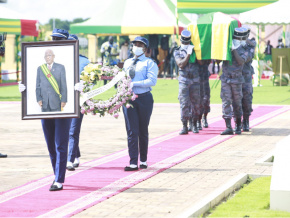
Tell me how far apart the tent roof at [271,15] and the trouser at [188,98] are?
1184 centimetres

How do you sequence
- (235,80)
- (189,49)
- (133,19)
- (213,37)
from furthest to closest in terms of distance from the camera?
(133,19) < (213,37) < (235,80) < (189,49)

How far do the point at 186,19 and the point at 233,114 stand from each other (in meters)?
26.6

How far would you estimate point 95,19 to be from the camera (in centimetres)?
3928

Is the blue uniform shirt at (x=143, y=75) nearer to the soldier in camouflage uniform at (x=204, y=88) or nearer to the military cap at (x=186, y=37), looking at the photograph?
the military cap at (x=186, y=37)

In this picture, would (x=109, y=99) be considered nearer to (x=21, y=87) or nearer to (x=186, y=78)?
(x=21, y=87)

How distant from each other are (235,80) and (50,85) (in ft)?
21.4

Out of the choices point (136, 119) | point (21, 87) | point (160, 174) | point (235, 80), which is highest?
point (21, 87)

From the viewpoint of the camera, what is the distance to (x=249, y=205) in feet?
25.0

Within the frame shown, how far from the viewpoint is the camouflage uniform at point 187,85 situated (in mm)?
14703

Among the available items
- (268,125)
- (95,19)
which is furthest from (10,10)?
(268,125)

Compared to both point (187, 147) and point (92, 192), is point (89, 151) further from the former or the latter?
point (92, 192)

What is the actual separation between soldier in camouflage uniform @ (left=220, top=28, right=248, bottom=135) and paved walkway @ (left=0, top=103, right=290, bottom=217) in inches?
→ 20.3

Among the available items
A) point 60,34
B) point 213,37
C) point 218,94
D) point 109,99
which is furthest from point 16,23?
point 109,99

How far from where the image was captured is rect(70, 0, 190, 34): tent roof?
1505 inches
